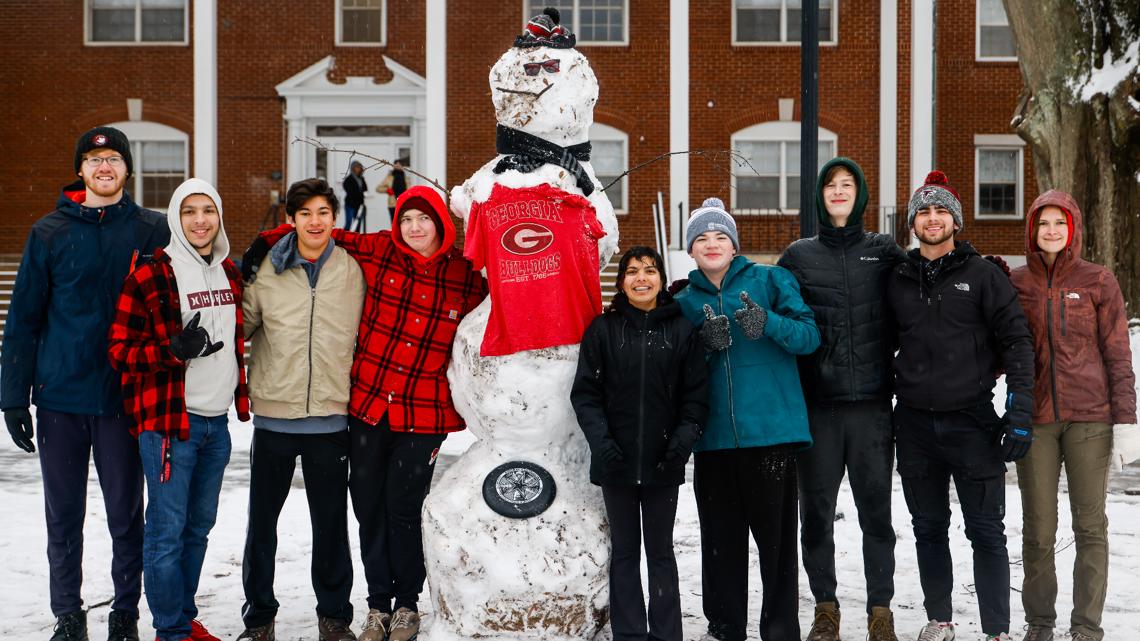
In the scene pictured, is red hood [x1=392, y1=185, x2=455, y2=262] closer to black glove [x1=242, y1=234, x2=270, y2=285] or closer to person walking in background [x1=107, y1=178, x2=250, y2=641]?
black glove [x1=242, y1=234, x2=270, y2=285]

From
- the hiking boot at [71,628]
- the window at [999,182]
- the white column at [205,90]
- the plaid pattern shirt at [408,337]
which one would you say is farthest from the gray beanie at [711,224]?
the window at [999,182]

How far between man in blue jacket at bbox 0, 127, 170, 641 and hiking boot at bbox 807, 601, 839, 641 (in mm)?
2787

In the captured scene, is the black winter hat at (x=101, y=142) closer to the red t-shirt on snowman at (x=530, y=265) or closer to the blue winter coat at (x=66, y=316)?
the blue winter coat at (x=66, y=316)

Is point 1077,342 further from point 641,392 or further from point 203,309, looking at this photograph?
point 203,309

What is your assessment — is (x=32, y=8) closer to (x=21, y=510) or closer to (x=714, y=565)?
(x=21, y=510)

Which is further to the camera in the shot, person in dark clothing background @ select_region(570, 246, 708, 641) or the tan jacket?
the tan jacket

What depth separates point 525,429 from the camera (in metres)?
4.29

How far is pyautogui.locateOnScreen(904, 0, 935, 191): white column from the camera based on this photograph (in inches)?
693

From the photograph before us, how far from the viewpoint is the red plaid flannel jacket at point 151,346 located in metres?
4.01

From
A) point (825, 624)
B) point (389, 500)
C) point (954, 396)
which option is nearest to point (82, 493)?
point (389, 500)

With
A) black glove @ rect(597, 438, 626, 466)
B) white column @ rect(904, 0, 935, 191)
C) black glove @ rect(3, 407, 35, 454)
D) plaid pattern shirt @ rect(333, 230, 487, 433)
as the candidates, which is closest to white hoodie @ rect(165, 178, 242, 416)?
plaid pattern shirt @ rect(333, 230, 487, 433)

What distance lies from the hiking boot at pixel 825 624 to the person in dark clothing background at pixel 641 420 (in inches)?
27.2

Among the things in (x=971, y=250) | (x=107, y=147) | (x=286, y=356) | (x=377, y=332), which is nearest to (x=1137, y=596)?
(x=971, y=250)

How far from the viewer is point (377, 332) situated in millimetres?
4391
